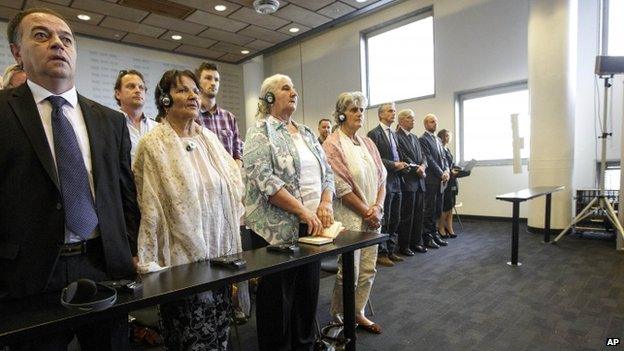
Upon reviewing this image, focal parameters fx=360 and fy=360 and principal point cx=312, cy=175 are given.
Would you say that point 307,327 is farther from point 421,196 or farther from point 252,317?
point 421,196

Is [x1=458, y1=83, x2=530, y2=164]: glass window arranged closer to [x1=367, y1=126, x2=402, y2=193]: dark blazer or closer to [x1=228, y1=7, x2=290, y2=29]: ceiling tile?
[x1=367, y1=126, x2=402, y2=193]: dark blazer

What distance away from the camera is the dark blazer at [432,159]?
13.8 ft

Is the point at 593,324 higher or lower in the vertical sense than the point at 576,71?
lower

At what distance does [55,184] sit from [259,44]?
21.1 feet

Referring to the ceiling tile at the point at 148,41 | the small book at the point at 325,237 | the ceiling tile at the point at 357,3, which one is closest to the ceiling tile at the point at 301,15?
the ceiling tile at the point at 357,3

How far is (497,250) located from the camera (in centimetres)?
387

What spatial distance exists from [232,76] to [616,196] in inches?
269

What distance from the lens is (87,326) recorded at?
961 millimetres

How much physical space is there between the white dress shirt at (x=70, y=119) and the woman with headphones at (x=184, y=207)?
0.74 ft

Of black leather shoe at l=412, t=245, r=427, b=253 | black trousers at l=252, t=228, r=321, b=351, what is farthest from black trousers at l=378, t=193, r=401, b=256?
black trousers at l=252, t=228, r=321, b=351

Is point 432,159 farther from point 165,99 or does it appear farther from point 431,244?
point 165,99

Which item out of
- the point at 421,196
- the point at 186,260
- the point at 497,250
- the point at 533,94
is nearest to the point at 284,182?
the point at 186,260

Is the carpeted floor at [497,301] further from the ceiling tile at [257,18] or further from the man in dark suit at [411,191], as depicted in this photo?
the ceiling tile at [257,18]

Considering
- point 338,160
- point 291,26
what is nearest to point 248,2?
point 291,26
